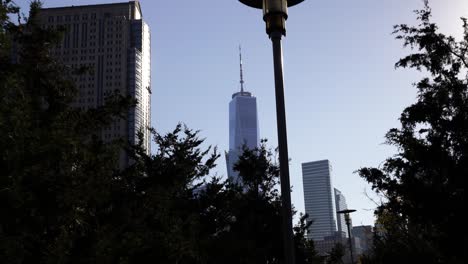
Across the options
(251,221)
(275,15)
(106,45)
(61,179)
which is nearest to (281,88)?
(275,15)

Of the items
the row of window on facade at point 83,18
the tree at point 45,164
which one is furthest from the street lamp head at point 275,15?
the row of window on facade at point 83,18

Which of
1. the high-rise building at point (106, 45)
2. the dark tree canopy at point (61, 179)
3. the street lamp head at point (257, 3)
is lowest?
the dark tree canopy at point (61, 179)

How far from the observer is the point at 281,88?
5.43 metres

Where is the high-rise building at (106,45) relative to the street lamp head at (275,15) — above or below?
above

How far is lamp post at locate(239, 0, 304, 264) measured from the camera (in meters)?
4.96

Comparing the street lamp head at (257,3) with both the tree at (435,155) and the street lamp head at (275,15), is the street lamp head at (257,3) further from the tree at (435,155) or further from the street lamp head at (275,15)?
the tree at (435,155)

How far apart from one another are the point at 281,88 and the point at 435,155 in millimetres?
11898

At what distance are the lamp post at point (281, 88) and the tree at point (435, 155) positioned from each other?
1145cm

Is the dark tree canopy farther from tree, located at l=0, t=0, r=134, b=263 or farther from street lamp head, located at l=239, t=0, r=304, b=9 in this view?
street lamp head, located at l=239, t=0, r=304, b=9

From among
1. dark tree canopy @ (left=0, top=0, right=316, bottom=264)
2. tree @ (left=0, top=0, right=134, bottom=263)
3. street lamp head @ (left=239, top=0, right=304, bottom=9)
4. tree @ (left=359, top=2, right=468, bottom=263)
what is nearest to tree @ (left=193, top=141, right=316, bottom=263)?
tree @ (left=359, top=2, right=468, bottom=263)

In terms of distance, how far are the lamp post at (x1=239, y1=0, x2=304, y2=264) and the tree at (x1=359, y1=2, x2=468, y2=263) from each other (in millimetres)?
11446

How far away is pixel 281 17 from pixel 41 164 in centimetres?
406

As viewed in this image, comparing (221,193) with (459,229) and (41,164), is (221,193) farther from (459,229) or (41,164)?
(41,164)

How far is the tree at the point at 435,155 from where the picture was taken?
1537 centimetres
